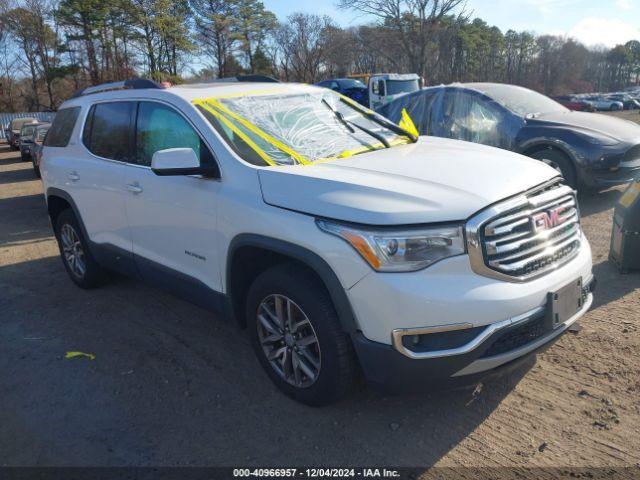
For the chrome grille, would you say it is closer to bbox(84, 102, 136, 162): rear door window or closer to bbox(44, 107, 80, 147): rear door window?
bbox(84, 102, 136, 162): rear door window

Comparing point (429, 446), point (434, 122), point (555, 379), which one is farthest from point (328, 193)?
point (434, 122)

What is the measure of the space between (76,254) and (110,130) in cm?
154

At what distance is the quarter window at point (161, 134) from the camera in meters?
3.48

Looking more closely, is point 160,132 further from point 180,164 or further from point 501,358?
point 501,358

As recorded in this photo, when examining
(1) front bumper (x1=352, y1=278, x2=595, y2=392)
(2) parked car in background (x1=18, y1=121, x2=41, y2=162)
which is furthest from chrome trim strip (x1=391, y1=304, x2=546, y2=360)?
(2) parked car in background (x1=18, y1=121, x2=41, y2=162)

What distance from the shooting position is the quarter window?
11.4 ft

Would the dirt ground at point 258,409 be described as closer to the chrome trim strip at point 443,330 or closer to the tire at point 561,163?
the chrome trim strip at point 443,330

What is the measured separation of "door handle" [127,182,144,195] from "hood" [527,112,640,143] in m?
5.71

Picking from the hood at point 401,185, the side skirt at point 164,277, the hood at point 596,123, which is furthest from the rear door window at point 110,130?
the hood at point 596,123

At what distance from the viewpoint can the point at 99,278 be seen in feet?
17.2

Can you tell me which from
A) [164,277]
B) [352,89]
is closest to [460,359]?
[164,277]

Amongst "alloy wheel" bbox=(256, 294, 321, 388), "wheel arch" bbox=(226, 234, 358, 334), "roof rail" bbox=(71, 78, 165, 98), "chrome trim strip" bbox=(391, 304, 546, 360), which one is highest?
"roof rail" bbox=(71, 78, 165, 98)

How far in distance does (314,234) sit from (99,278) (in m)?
3.41

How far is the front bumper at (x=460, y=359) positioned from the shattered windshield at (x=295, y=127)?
1.34 meters
